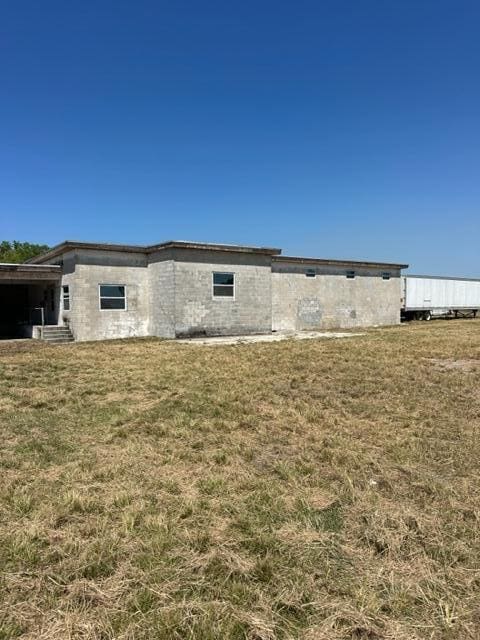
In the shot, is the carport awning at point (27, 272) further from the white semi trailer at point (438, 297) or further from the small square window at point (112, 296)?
the white semi trailer at point (438, 297)

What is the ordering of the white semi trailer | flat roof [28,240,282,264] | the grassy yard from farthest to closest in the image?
the white semi trailer < flat roof [28,240,282,264] < the grassy yard

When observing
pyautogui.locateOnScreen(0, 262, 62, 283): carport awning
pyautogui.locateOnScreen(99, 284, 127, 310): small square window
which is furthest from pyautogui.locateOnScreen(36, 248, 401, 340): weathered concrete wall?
pyautogui.locateOnScreen(0, 262, 62, 283): carport awning

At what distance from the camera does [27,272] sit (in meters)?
17.7

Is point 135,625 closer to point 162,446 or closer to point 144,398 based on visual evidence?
point 162,446

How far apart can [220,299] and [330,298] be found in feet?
24.0

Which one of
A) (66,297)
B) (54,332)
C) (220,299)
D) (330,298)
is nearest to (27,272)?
(66,297)

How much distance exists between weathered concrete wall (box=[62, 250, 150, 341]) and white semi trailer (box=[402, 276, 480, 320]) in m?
16.2

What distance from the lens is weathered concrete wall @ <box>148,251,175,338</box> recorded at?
16.9 m

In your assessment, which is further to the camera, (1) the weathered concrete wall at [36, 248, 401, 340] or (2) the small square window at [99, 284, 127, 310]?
(2) the small square window at [99, 284, 127, 310]

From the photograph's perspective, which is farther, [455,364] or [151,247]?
[151,247]

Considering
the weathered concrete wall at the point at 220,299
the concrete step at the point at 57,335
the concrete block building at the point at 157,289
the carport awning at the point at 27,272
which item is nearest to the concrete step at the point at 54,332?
the concrete step at the point at 57,335

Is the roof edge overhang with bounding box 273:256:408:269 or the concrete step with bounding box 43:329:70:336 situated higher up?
the roof edge overhang with bounding box 273:256:408:269

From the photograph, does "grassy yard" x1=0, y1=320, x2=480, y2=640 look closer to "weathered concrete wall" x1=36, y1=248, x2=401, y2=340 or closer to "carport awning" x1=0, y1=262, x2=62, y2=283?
"weathered concrete wall" x1=36, y1=248, x2=401, y2=340

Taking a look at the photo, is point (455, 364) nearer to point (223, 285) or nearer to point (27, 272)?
point (223, 285)
